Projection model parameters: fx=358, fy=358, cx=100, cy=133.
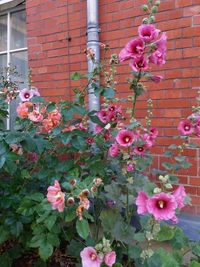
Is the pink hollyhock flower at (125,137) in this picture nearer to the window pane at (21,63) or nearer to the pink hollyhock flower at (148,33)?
the pink hollyhock flower at (148,33)

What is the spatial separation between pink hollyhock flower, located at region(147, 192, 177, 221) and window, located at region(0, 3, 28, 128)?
9.16ft

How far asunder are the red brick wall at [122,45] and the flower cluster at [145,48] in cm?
92

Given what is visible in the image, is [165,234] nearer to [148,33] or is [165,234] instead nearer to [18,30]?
[148,33]

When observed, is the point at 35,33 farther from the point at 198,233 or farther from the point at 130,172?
the point at 198,233

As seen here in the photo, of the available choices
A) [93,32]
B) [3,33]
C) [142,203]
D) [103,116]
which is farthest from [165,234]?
[3,33]

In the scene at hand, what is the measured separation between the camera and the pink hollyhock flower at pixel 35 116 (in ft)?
7.09

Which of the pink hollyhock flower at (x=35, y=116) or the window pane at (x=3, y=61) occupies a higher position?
the window pane at (x=3, y=61)

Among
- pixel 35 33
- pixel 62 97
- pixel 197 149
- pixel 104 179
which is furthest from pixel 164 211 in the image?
pixel 35 33

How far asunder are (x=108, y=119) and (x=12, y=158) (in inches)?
24.1

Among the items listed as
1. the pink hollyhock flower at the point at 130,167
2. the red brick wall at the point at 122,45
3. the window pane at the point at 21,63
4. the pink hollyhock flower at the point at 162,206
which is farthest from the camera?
the window pane at the point at 21,63

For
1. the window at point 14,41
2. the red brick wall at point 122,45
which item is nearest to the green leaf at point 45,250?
the red brick wall at point 122,45

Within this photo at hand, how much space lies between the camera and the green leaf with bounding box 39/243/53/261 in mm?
1960

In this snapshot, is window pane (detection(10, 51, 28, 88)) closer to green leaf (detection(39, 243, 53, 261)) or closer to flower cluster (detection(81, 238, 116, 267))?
green leaf (detection(39, 243, 53, 261))

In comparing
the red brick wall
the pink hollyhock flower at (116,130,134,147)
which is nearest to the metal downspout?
the red brick wall
